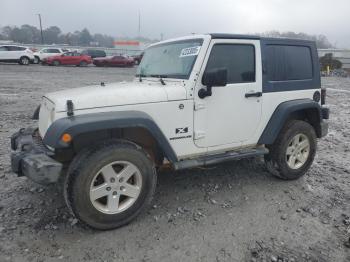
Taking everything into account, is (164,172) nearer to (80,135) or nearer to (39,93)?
(80,135)

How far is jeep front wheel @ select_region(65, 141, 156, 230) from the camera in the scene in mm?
3180

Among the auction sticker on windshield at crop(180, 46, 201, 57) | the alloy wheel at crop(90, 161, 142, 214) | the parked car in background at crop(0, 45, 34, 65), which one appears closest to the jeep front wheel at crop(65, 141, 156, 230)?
the alloy wheel at crop(90, 161, 142, 214)

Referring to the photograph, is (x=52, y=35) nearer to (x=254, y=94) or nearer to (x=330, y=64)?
(x=330, y=64)

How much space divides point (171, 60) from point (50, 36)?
8329cm

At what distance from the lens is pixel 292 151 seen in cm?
477

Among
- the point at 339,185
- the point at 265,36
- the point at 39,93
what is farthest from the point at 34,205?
the point at 39,93

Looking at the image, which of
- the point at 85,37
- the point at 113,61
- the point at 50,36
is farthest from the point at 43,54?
the point at 85,37

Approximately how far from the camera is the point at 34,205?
389cm

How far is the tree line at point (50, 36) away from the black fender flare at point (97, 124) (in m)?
75.8

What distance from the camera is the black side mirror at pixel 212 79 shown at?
140 inches

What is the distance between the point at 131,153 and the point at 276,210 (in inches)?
74.1

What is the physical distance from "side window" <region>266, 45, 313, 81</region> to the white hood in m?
1.43

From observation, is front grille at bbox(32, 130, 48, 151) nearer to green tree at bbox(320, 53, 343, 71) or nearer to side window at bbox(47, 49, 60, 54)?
side window at bbox(47, 49, 60, 54)

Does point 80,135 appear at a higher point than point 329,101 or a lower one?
higher
